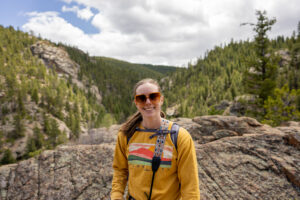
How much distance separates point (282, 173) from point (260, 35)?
19.5 metres

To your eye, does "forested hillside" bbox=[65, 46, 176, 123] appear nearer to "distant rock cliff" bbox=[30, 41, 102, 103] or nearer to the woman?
"distant rock cliff" bbox=[30, 41, 102, 103]

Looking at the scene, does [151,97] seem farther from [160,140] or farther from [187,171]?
[187,171]

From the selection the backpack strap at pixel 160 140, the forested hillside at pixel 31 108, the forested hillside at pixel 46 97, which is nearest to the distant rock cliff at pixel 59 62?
the forested hillside at pixel 46 97

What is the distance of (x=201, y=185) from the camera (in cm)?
449

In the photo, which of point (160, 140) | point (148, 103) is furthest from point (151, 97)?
point (160, 140)

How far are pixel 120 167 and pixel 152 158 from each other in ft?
2.60

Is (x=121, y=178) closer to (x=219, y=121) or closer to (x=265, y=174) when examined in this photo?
(x=265, y=174)

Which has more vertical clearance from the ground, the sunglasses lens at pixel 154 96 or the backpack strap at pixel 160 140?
the sunglasses lens at pixel 154 96

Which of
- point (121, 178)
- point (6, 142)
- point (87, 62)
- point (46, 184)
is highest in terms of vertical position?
point (87, 62)

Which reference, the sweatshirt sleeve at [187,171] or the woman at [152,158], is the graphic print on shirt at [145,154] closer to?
the woman at [152,158]

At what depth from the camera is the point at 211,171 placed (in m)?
4.87

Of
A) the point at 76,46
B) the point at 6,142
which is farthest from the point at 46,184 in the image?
the point at 76,46

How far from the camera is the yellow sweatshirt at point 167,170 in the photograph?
6.56ft

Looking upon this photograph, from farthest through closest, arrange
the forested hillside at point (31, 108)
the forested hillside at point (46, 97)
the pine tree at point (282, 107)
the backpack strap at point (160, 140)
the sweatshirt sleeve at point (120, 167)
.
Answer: the forested hillside at point (46, 97) → the forested hillside at point (31, 108) → the pine tree at point (282, 107) → the sweatshirt sleeve at point (120, 167) → the backpack strap at point (160, 140)
